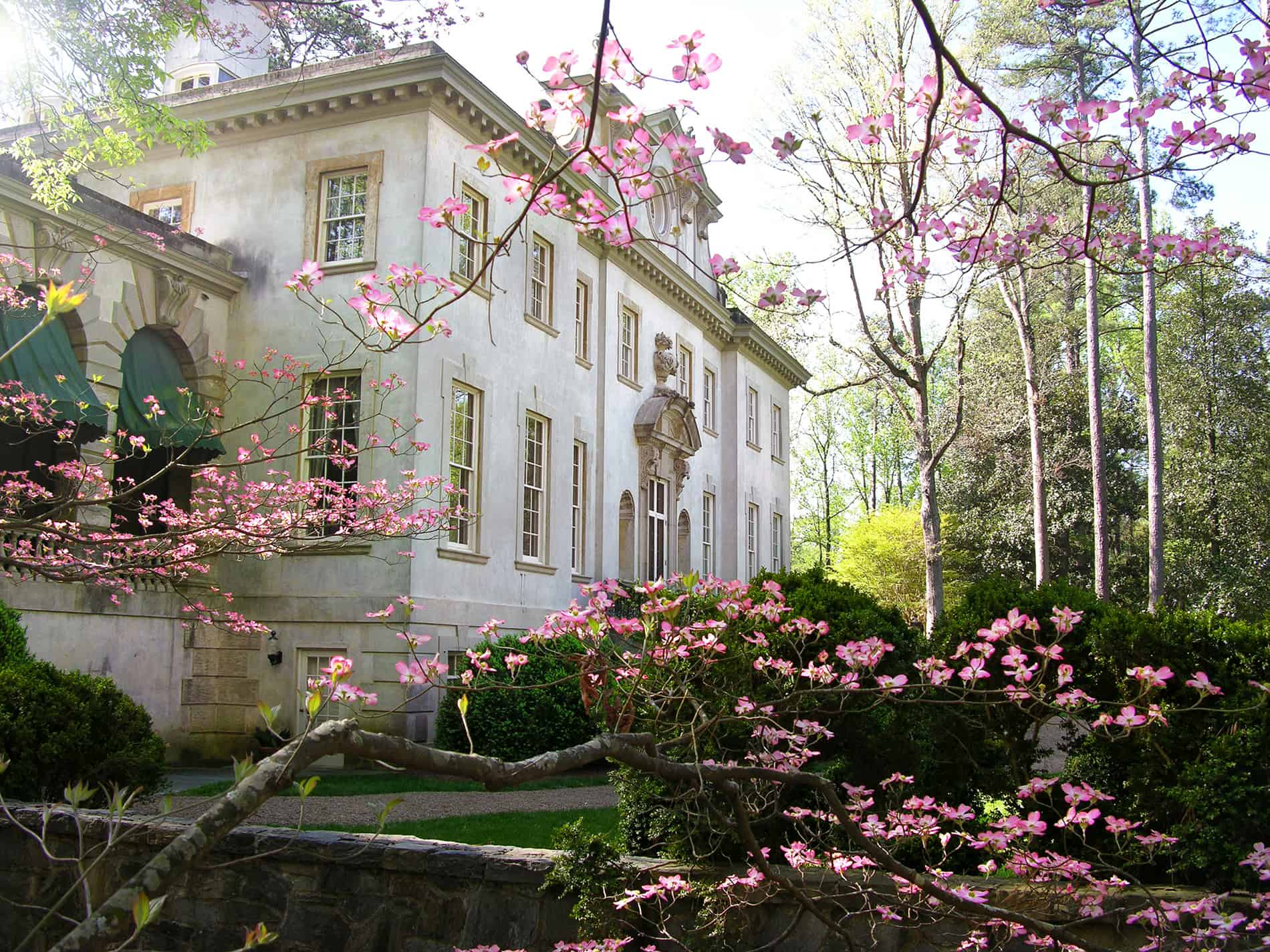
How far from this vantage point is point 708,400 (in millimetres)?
29344

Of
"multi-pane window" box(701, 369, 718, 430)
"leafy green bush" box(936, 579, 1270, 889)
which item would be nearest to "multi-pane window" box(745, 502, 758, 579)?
"multi-pane window" box(701, 369, 718, 430)

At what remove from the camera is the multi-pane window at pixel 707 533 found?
92.7 feet

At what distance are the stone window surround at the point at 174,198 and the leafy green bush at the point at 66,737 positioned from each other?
38.0ft

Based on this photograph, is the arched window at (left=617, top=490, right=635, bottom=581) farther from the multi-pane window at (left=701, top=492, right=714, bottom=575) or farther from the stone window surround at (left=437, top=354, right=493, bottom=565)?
the stone window surround at (left=437, top=354, right=493, bottom=565)

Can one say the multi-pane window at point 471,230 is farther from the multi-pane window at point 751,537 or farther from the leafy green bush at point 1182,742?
the multi-pane window at point 751,537

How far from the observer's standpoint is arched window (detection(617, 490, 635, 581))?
2328 centimetres

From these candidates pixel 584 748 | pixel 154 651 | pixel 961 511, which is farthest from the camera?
pixel 961 511

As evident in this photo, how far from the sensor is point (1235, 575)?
27688 mm

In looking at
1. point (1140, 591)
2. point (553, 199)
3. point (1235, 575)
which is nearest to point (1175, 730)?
point (553, 199)

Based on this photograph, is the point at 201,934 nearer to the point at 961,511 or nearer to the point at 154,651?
the point at 154,651

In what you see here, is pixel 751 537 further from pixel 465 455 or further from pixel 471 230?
pixel 471 230

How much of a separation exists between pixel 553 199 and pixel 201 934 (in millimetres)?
4477

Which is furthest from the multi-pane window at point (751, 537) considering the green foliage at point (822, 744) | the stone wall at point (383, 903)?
the stone wall at point (383, 903)

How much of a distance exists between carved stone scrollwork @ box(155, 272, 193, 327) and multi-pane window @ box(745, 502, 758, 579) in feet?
60.1
